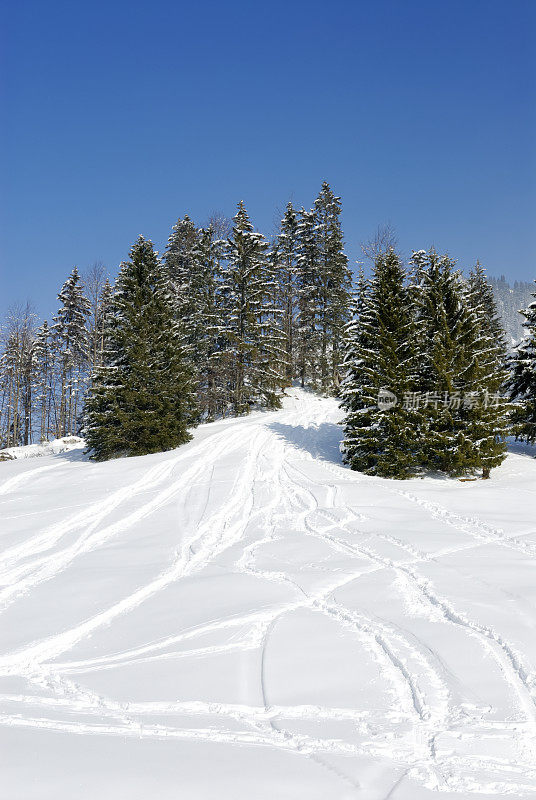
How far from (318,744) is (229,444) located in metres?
15.5

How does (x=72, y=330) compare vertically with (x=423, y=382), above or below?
above

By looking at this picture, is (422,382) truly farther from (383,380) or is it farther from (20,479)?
(20,479)

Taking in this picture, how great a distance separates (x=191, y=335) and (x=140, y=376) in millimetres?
11636

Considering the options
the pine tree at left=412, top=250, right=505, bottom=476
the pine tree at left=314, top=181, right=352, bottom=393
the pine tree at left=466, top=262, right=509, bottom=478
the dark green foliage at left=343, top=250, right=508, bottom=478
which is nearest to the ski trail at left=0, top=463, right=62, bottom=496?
the dark green foliage at left=343, top=250, right=508, bottom=478

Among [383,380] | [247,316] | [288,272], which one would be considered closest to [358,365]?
[383,380]

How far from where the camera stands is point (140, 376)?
18469 millimetres

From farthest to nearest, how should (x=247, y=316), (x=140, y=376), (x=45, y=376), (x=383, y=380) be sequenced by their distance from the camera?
1. (x=45, y=376)
2. (x=247, y=316)
3. (x=140, y=376)
4. (x=383, y=380)

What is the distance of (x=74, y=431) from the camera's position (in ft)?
137

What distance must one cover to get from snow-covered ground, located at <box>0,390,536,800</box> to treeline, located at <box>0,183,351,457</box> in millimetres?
8561

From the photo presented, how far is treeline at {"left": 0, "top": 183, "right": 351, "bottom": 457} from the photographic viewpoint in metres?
18.7

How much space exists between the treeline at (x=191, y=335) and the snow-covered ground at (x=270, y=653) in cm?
856

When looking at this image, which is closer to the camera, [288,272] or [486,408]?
[486,408]

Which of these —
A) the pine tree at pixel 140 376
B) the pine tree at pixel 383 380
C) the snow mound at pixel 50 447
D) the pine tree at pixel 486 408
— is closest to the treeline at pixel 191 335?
the pine tree at pixel 140 376

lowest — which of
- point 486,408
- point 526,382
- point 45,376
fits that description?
point 486,408
